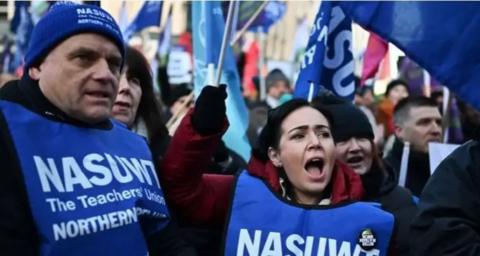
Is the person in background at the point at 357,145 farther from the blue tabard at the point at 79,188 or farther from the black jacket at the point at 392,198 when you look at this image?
the blue tabard at the point at 79,188

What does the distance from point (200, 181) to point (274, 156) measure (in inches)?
16.1

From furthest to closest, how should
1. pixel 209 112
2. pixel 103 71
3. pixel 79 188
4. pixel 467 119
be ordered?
pixel 467 119
pixel 209 112
pixel 103 71
pixel 79 188

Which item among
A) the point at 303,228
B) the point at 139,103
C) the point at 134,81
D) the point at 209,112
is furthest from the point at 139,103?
the point at 303,228

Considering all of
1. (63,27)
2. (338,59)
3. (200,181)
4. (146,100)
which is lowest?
(200,181)

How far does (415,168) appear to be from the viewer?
5.33 meters

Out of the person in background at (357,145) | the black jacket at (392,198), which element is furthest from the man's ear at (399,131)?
the black jacket at (392,198)

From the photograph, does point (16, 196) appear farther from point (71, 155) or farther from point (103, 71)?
point (103, 71)

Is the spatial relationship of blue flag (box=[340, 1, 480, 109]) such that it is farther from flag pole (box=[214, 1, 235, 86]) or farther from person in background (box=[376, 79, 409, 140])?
person in background (box=[376, 79, 409, 140])

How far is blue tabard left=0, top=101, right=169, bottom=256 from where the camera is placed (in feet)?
8.17

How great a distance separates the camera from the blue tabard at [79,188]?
98.0 inches

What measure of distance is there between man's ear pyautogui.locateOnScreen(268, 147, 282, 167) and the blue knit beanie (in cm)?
98

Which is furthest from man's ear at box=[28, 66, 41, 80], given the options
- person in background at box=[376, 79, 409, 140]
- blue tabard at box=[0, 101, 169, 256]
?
person in background at box=[376, 79, 409, 140]

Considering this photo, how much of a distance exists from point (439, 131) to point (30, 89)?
3484 millimetres

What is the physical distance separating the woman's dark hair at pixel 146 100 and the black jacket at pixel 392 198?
35.6 inches
